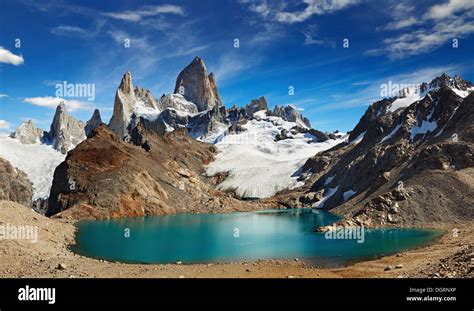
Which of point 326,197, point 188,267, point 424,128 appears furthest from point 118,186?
point 424,128

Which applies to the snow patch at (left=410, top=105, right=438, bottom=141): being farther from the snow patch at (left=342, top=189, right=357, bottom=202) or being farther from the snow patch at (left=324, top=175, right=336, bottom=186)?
the snow patch at (left=324, top=175, right=336, bottom=186)

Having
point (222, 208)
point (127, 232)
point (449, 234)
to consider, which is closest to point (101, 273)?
point (127, 232)

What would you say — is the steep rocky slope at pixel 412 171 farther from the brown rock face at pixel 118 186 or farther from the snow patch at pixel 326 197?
the brown rock face at pixel 118 186

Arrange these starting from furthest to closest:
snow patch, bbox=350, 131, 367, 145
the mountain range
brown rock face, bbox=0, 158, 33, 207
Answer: snow patch, bbox=350, 131, 367, 145
brown rock face, bbox=0, 158, 33, 207
the mountain range

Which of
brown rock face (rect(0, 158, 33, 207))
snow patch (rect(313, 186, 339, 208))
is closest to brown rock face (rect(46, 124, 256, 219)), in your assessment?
snow patch (rect(313, 186, 339, 208))

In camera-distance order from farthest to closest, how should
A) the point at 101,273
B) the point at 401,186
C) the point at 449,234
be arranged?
1. the point at 401,186
2. the point at 449,234
3. the point at 101,273

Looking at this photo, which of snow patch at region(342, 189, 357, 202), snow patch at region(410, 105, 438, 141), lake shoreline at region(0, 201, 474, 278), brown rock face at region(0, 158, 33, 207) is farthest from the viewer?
brown rock face at region(0, 158, 33, 207)
